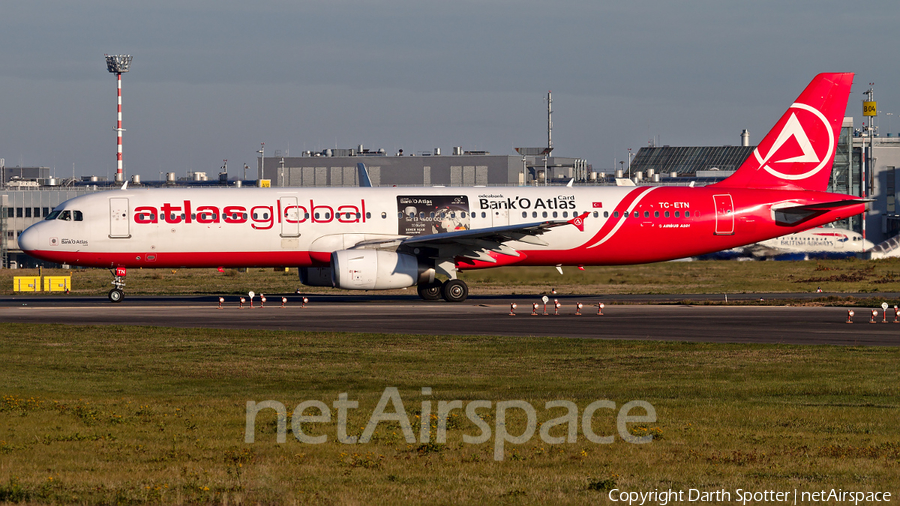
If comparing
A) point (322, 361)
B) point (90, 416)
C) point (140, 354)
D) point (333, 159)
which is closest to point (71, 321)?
point (140, 354)

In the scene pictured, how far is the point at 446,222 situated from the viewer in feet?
122

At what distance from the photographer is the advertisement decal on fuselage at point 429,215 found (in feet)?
121

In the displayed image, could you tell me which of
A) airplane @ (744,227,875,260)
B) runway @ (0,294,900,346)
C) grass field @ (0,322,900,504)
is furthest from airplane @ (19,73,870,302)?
airplane @ (744,227,875,260)

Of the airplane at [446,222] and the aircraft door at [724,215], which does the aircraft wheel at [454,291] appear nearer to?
the airplane at [446,222]

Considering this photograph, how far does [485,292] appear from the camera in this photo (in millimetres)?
45438

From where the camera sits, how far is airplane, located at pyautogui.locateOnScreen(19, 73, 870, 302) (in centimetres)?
3616

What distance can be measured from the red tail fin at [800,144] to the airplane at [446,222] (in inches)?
1.6

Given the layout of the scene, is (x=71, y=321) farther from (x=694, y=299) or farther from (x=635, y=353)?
(x=694, y=299)

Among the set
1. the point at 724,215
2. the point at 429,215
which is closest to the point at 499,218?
the point at 429,215

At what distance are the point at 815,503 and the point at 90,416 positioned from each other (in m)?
9.64

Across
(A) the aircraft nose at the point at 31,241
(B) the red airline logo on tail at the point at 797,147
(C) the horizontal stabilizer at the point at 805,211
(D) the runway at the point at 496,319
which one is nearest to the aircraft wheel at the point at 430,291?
(D) the runway at the point at 496,319

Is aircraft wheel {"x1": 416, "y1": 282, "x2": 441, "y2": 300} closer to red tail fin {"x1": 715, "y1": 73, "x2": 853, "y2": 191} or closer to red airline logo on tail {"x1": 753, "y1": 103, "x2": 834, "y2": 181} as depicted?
red tail fin {"x1": 715, "y1": 73, "x2": 853, "y2": 191}

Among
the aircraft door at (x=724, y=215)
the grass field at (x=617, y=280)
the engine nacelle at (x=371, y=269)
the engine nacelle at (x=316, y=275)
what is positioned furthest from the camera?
the grass field at (x=617, y=280)

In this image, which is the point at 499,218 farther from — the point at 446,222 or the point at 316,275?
the point at 316,275
